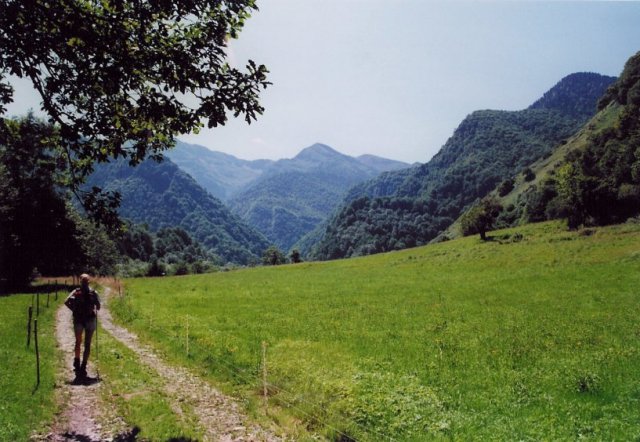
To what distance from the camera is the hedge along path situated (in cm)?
1233

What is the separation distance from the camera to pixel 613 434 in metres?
11.1

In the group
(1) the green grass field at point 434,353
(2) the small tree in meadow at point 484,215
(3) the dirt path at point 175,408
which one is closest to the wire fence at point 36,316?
(3) the dirt path at point 175,408

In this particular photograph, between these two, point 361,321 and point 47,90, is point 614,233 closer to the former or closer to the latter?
point 361,321

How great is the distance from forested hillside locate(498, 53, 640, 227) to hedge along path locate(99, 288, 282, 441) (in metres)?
88.8

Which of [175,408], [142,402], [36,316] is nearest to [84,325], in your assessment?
[142,402]

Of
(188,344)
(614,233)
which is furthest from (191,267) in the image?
(188,344)

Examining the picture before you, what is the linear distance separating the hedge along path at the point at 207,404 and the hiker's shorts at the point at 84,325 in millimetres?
3210

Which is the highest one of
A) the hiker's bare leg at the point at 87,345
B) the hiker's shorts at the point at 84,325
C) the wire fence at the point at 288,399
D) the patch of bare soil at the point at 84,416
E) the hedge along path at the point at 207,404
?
the hiker's shorts at the point at 84,325

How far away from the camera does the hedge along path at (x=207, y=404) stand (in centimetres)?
1233

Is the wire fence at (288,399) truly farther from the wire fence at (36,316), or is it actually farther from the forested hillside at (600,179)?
the forested hillside at (600,179)

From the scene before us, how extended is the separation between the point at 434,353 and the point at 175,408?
39.2ft

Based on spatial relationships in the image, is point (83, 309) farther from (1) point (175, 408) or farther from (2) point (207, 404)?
(2) point (207, 404)

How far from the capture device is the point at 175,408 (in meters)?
14.0

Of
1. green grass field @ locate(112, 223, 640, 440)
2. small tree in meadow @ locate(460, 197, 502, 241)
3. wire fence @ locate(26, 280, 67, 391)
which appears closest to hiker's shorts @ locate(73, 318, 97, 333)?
wire fence @ locate(26, 280, 67, 391)
